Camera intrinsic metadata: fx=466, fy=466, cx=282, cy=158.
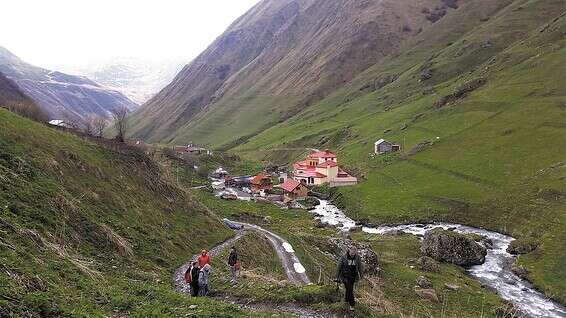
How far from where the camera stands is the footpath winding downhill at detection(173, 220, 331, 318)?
85.6 ft

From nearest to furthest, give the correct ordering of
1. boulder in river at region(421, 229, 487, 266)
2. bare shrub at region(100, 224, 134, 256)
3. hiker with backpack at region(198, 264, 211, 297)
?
hiker with backpack at region(198, 264, 211, 297), bare shrub at region(100, 224, 134, 256), boulder in river at region(421, 229, 487, 266)

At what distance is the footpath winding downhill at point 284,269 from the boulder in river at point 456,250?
87.7 ft

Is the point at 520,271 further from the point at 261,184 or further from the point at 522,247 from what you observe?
the point at 261,184

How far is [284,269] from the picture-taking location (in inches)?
2030

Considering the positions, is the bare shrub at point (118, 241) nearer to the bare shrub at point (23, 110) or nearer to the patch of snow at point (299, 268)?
the patch of snow at point (299, 268)

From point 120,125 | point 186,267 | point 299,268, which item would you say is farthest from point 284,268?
point 120,125

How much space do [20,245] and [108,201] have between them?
57.5ft

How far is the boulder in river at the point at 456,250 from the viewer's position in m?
73.9

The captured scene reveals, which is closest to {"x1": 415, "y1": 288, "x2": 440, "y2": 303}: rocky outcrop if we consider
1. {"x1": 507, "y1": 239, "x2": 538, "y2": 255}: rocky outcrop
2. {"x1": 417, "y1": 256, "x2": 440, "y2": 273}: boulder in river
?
{"x1": 417, "y1": 256, "x2": 440, "y2": 273}: boulder in river

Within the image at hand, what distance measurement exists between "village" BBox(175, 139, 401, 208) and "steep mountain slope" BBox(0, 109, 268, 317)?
2785 inches

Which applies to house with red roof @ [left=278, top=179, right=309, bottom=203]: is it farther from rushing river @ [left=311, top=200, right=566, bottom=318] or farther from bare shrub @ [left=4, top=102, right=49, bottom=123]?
bare shrub @ [left=4, top=102, right=49, bottom=123]

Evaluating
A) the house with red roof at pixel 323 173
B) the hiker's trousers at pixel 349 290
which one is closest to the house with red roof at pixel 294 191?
the house with red roof at pixel 323 173

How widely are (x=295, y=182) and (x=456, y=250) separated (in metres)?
67.4

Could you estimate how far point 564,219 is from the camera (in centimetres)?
7662
